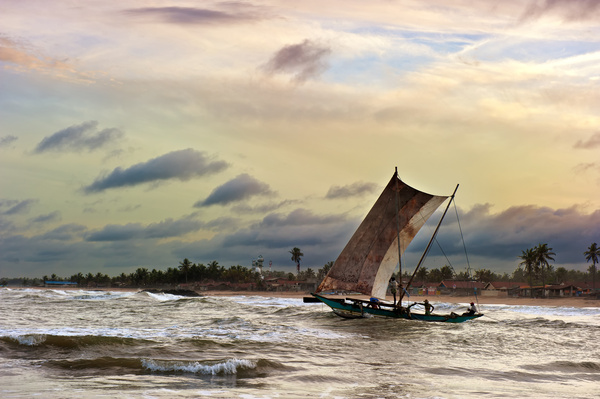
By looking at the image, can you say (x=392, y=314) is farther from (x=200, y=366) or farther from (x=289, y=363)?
(x=200, y=366)

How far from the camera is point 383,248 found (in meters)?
35.8

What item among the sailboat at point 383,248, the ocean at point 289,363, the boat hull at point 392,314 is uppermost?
the sailboat at point 383,248

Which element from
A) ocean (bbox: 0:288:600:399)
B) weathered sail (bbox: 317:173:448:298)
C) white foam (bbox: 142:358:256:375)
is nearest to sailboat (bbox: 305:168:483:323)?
weathered sail (bbox: 317:173:448:298)

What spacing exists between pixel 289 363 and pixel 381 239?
62.6 feet

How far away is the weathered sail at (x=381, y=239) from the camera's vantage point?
35.7m

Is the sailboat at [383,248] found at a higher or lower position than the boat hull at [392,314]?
higher

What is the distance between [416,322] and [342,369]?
19524 millimetres

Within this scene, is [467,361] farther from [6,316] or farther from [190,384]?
[6,316]

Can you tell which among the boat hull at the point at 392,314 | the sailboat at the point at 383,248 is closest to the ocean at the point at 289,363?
the boat hull at the point at 392,314

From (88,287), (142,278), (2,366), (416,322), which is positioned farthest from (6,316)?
(88,287)

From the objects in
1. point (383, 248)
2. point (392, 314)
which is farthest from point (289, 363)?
point (392, 314)

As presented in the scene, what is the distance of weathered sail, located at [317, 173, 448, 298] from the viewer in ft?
117

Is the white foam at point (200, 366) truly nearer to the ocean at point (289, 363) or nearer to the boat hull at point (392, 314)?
the ocean at point (289, 363)

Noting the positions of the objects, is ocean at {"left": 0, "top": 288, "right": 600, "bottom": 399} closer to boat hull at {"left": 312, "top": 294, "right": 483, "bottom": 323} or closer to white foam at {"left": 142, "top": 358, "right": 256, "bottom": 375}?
white foam at {"left": 142, "top": 358, "right": 256, "bottom": 375}
